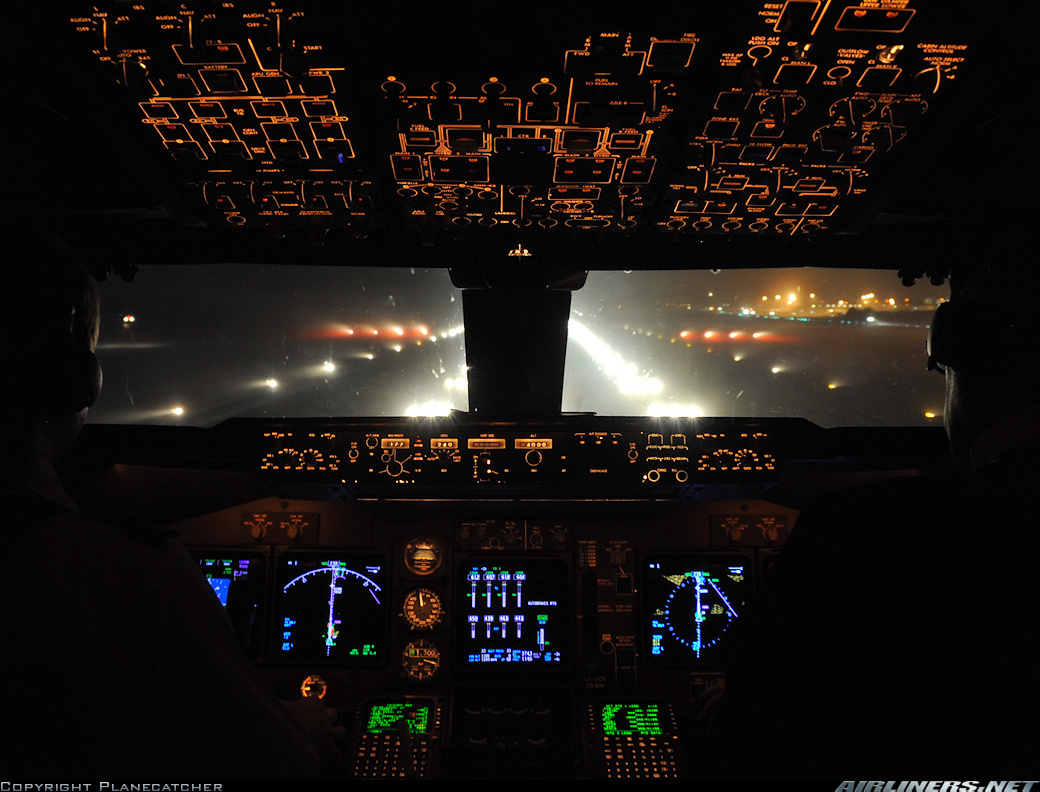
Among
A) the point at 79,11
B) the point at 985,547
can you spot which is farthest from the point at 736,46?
the point at 79,11

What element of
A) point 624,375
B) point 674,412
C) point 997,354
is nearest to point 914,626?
point 997,354

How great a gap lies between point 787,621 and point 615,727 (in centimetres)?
126

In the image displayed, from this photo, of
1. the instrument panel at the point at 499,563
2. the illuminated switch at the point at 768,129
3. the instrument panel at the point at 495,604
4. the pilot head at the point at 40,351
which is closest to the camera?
the pilot head at the point at 40,351

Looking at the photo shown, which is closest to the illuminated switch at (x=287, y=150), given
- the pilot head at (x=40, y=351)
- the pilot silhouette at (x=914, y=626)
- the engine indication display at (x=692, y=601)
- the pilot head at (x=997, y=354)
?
the pilot head at (x=40, y=351)

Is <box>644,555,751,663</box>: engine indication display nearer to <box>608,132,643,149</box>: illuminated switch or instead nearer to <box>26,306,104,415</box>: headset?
<box>608,132,643,149</box>: illuminated switch

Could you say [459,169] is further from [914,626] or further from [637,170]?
[914,626]

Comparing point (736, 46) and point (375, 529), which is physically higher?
point (736, 46)

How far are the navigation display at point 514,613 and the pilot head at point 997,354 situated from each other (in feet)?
4.78

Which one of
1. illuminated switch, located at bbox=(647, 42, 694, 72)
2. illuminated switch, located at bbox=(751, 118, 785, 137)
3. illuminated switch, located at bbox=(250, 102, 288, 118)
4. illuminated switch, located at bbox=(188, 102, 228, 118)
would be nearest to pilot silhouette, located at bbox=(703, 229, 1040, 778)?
illuminated switch, located at bbox=(751, 118, 785, 137)

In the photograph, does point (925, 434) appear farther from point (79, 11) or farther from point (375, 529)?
point (79, 11)

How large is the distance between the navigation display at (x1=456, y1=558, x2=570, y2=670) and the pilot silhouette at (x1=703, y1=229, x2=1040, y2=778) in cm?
120

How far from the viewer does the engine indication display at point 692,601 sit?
2.10 m

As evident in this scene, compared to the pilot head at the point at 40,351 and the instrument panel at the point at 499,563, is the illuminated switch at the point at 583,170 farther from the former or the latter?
the pilot head at the point at 40,351

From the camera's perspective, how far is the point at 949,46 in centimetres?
108
